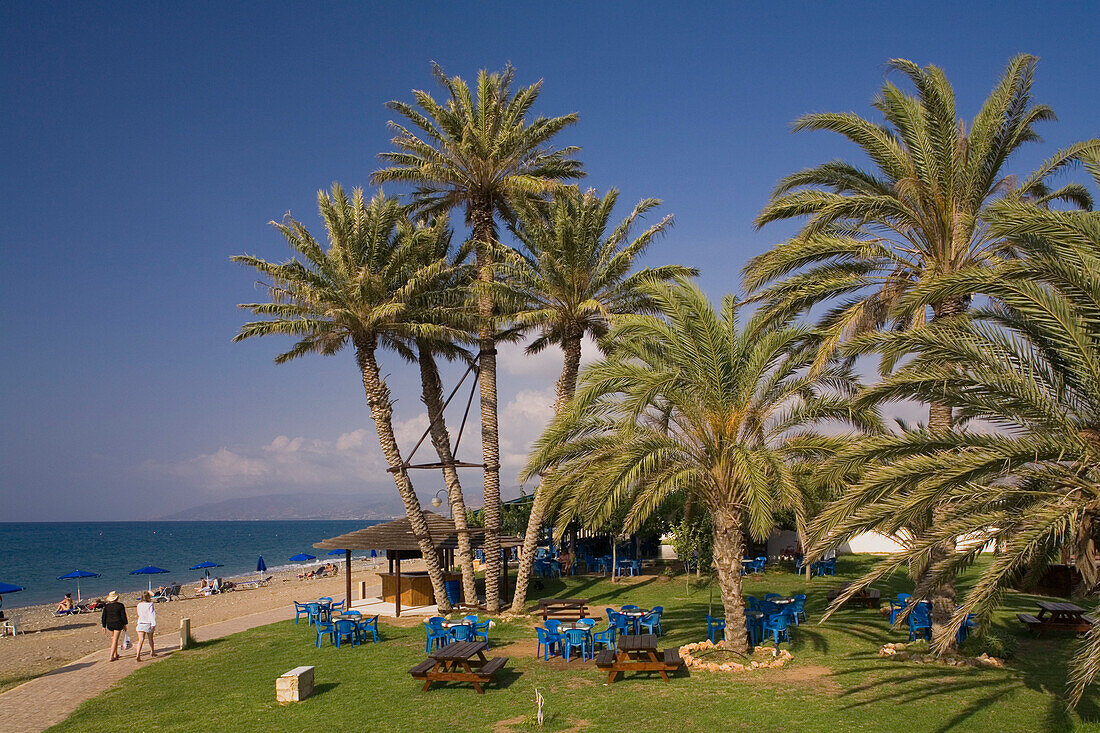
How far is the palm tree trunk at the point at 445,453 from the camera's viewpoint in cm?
2108

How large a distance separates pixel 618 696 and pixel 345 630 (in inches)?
307

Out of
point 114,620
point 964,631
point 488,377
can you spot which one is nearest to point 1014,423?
point 964,631

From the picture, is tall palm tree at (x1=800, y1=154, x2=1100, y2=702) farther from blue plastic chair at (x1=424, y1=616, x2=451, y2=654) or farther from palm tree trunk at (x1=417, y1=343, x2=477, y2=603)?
palm tree trunk at (x1=417, y1=343, x2=477, y2=603)

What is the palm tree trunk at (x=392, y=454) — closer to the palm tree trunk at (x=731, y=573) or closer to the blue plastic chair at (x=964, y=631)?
the palm tree trunk at (x=731, y=573)

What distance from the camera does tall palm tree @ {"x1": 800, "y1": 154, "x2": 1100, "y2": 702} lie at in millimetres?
7531

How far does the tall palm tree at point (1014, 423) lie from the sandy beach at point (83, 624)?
17.4 m

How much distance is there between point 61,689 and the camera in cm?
1403

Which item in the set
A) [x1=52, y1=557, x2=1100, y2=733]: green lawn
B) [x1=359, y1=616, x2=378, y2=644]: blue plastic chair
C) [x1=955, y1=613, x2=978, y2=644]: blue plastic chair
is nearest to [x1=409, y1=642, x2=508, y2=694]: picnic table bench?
[x1=52, y1=557, x2=1100, y2=733]: green lawn

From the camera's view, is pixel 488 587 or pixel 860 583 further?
pixel 488 587

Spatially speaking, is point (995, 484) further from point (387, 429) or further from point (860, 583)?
point (387, 429)

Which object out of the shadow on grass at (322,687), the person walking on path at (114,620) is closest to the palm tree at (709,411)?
the shadow on grass at (322,687)

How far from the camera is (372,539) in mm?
22391

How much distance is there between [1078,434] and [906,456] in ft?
7.27

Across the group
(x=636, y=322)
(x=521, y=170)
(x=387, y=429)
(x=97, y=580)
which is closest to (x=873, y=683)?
(x=636, y=322)
